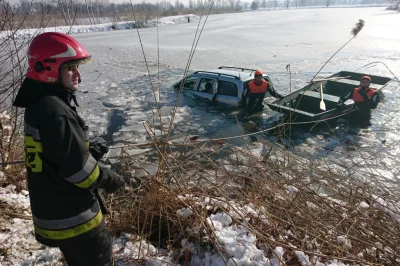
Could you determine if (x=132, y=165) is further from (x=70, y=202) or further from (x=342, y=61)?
(x=342, y=61)

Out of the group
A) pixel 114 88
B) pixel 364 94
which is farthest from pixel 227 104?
pixel 114 88

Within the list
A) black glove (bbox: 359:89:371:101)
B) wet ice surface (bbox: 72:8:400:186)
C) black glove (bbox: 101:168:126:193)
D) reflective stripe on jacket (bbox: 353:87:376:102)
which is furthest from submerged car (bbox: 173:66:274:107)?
black glove (bbox: 101:168:126:193)

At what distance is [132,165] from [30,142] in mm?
4088

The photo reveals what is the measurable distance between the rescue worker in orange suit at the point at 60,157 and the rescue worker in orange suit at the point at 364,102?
7.14 m

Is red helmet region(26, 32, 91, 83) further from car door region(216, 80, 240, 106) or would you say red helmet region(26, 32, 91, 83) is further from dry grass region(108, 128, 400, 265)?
car door region(216, 80, 240, 106)

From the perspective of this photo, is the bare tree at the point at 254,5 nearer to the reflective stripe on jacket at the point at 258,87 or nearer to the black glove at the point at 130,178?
the reflective stripe on jacket at the point at 258,87

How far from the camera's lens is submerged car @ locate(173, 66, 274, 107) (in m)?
8.15

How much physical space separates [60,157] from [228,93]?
7.30 metres

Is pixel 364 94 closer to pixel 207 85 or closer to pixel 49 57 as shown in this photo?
pixel 207 85

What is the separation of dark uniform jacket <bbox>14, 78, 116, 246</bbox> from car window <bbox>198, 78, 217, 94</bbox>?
7.27 meters

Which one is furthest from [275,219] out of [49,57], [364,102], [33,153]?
[364,102]

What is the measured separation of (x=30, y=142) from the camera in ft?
5.22

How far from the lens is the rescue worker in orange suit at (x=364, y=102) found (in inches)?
281

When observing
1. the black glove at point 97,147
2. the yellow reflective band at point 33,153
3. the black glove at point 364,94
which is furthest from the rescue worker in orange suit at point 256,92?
the yellow reflective band at point 33,153
